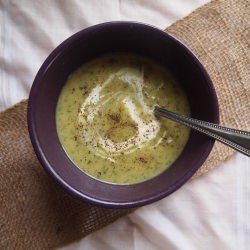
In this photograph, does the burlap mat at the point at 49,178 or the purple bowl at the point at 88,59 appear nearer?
the purple bowl at the point at 88,59

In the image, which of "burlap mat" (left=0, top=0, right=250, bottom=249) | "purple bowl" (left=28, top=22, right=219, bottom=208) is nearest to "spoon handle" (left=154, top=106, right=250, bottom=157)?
"purple bowl" (left=28, top=22, right=219, bottom=208)

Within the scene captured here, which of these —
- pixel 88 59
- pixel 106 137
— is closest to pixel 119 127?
pixel 106 137

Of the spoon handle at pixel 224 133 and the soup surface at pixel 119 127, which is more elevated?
the spoon handle at pixel 224 133

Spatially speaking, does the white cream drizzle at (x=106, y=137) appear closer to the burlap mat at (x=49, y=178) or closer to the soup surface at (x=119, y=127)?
the soup surface at (x=119, y=127)

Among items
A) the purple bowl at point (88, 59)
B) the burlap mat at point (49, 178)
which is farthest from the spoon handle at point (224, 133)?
the burlap mat at point (49, 178)

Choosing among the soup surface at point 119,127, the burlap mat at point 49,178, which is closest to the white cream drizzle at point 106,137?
the soup surface at point 119,127
